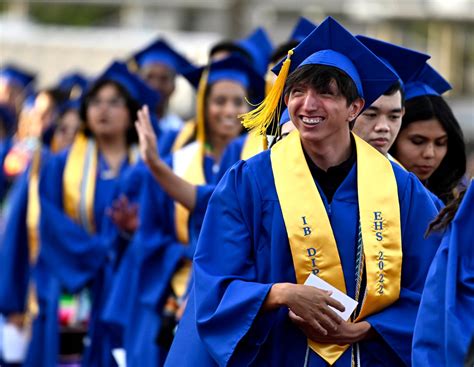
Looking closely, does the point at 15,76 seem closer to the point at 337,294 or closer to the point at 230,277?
the point at 230,277

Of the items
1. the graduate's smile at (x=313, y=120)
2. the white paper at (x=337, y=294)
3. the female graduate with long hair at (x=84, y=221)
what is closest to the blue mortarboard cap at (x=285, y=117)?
the graduate's smile at (x=313, y=120)

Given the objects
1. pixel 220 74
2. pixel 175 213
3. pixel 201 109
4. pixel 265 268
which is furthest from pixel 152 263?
pixel 265 268

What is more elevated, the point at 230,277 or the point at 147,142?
the point at 147,142

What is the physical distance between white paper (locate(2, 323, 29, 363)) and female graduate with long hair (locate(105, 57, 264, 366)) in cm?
199

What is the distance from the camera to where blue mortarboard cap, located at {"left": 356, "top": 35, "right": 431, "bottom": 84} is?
5727 millimetres

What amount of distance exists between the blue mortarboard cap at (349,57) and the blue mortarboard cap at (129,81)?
417cm

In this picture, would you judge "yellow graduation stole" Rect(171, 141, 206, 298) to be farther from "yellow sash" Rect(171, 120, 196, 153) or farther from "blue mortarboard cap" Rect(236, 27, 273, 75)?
"blue mortarboard cap" Rect(236, 27, 273, 75)

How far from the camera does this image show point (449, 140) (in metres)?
6.29

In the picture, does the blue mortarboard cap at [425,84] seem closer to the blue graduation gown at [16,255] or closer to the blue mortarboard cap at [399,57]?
the blue mortarboard cap at [399,57]

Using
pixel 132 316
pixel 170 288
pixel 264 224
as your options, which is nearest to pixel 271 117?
pixel 264 224

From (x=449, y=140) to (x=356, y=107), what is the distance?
1.22 m

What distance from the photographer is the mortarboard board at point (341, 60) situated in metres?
5.16

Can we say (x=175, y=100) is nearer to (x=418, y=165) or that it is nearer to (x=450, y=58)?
(x=418, y=165)

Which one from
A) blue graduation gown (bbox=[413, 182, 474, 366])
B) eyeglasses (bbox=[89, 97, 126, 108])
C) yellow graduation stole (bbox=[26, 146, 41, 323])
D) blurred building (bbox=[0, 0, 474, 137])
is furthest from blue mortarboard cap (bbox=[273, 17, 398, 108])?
blurred building (bbox=[0, 0, 474, 137])
